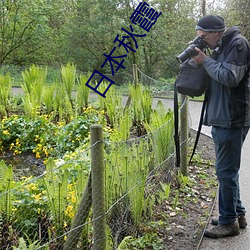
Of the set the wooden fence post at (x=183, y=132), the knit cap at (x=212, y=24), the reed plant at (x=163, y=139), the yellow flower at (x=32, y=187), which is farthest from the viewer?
the wooden fence post at (x=183, y=132)

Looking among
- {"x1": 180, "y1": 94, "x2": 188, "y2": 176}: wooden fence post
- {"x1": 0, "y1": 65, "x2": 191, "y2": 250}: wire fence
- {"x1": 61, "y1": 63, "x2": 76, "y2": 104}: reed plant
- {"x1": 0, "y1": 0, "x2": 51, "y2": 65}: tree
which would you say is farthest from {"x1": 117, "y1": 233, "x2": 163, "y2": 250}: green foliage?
{"x1": 0, "y1": 0, "x2": 51, "y2": 65}: tree

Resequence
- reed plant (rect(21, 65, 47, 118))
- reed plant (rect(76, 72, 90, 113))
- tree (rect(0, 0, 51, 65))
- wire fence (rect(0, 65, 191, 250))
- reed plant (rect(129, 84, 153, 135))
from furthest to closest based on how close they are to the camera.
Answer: tree (rect(0, 0, 51, 65)), reed plant (rect(76, 72, 90, 113)), reed plant (rect(21, 65, 47, 118)), reed plant (rect(129, 84, 153, 135)), wire fence (rect(0, 65, 191, 250))

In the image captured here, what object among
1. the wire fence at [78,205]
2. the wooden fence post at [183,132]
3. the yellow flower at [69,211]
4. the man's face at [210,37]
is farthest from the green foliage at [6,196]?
the wooden fence post at [183,132]

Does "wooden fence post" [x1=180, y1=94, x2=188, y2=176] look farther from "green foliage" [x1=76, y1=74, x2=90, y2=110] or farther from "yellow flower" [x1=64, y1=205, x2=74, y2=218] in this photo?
"green foliage" [x1=76, y1=74, x2=90, y2=110]

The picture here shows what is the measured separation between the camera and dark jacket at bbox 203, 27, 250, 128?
2.75m

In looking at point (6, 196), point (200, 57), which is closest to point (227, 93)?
point (200, 57)

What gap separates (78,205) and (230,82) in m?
1.37

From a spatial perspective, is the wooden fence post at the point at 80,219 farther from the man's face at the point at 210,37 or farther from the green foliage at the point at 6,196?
the man's face at the point at 210,37

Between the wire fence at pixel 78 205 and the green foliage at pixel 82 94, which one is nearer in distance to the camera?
the wire fence at pixel 78 205

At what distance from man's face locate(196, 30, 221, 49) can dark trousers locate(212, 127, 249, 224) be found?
2.17 ft

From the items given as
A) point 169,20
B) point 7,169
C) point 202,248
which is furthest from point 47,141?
point 169,20

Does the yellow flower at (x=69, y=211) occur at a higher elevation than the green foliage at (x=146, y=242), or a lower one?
higher

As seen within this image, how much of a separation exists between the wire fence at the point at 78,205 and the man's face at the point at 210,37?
42.1 inches

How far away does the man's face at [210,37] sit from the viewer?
9.65 feet
